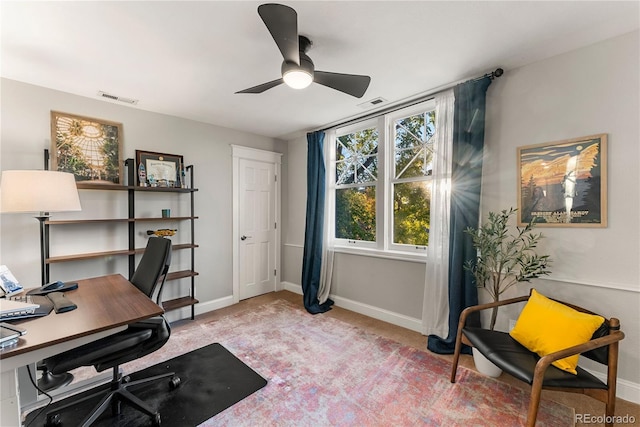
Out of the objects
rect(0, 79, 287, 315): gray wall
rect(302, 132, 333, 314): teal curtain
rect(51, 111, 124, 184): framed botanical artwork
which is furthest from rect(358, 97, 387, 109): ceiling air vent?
rect(51, 111, 124, 184): framed botanical artwork

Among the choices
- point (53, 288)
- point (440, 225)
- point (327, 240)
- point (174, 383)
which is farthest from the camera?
point (327, 240)

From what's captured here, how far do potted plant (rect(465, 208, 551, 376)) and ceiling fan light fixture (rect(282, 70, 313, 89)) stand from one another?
1755 millimetres

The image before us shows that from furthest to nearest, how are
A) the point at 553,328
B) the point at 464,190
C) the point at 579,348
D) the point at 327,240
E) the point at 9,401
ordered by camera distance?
1. the point at 327,240
2. the point at 464,190
3. the point at 553,328
4. the point at 579,348
5. the point at 9,401

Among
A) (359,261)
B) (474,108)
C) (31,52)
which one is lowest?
(359,261)

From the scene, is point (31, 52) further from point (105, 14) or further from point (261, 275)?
point (261, 275)

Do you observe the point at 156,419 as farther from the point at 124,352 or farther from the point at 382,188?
the point at 382,188

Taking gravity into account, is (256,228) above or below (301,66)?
below

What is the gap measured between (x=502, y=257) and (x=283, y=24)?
7.29 feet

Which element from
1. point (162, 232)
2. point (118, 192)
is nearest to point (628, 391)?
point (162, 232)

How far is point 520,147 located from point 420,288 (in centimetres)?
160

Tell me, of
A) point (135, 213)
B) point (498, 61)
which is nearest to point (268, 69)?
point (498, 61)

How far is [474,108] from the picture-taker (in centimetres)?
234

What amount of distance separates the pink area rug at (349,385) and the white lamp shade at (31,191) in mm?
1417

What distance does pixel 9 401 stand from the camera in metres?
1.12
